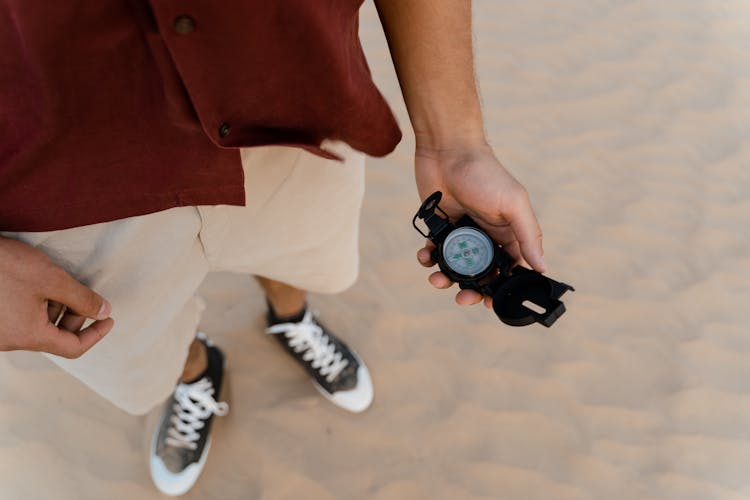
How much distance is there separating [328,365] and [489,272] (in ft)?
3.09

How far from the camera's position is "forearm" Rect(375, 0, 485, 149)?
1092mm

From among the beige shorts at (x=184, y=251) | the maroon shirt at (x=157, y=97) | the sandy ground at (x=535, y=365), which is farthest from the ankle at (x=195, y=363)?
the maroon shirt at (x=157, y=97)

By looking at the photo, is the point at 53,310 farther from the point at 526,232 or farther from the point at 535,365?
the point at 535,365

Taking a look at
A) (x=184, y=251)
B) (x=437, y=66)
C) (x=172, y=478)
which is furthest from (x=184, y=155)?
(x=172, y=478)

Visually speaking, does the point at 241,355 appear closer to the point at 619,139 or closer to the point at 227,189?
the point at 227,189

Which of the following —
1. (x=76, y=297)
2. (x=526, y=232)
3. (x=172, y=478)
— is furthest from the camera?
(x=172, y=478)

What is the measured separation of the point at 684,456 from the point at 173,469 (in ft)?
5.10

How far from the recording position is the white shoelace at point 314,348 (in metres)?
1.96

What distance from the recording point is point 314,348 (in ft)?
6.42

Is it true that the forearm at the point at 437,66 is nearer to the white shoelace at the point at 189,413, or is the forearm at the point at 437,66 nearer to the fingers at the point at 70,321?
the fingers at the point at 70,321

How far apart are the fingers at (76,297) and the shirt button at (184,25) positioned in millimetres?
449

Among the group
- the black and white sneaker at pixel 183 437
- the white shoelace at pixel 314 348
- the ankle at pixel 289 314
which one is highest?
the ankle at pixel 289 314

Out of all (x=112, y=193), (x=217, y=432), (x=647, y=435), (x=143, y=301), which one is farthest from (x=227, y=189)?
(x=647, y=435)

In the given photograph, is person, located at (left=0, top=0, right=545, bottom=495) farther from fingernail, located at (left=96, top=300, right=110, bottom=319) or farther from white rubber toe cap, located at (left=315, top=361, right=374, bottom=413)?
white rubber toe cap, located at (left=315, top=361, right=374, bottom=413)
